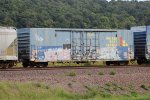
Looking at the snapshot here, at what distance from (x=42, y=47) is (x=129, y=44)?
918 cm

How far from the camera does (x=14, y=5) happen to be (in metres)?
69.5

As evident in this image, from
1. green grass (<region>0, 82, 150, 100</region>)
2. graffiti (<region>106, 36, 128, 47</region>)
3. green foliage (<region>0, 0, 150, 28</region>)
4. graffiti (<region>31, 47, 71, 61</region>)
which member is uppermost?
green foliage (<region>0, 0, 150, 28</region>)

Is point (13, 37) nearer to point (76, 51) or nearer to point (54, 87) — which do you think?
point (76, 51)

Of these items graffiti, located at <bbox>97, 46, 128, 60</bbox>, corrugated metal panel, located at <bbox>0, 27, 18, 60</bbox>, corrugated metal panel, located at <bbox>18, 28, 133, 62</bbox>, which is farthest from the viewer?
graffiti, located at <bbox>97, 46, 128, 60</bbox>

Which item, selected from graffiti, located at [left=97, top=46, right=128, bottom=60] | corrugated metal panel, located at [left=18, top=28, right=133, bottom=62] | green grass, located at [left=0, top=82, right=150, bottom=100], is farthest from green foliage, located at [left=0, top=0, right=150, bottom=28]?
green grass, located at [left=0, top=82, right=150, bottom=100]

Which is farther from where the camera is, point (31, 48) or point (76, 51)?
point (76, 51)

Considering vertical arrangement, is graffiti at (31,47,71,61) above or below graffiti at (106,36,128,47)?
below

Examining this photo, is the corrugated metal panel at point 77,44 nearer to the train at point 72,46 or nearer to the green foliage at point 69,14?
the train at point 72,46

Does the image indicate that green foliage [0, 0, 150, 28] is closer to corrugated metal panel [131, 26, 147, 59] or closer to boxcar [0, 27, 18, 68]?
corrugated metal panel [131, 26, 147, 59]

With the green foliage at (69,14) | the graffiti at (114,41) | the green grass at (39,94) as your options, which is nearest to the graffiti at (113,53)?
the graffiti at (114,41)

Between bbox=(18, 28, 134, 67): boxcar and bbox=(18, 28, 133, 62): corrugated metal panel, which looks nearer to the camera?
bbox=(18, 28, 134, 67): boxcar

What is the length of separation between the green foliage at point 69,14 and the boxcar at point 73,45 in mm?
28433

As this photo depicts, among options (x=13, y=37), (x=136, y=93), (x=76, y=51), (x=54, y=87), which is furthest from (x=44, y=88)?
(x=76, y=51)

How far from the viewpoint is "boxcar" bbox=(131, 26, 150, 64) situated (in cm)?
3672
